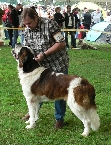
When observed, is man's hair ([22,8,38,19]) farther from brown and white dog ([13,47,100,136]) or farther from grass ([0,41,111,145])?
grass ([0,41,111,145])

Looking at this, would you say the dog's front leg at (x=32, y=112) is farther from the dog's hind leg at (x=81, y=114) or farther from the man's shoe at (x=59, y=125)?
the dog's hind leg at (x=81, y=114)

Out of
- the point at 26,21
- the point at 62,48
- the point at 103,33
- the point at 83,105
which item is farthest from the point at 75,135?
the point at 103,33

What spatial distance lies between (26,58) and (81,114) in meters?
1.18

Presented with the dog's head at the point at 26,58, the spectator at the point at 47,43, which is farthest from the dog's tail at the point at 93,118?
the dog's head at the point at 26,58

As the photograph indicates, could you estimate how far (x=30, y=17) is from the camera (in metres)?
5.03

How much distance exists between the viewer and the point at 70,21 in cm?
1747

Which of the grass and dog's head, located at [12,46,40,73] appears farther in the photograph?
dog's head, located at [12,46,40,73]

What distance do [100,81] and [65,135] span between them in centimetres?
413

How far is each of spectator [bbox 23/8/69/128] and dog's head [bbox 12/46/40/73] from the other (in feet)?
0.31

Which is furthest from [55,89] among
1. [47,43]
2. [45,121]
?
[45,121]

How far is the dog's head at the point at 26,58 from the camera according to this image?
5.07 meters

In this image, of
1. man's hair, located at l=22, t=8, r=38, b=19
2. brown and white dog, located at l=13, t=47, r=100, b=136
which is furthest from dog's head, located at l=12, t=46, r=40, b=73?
Result: man's hair, located at l=22, t=8, r=38, b=19

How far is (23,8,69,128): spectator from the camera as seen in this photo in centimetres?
512

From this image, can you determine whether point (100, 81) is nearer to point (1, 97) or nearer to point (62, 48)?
point (1, 97)
